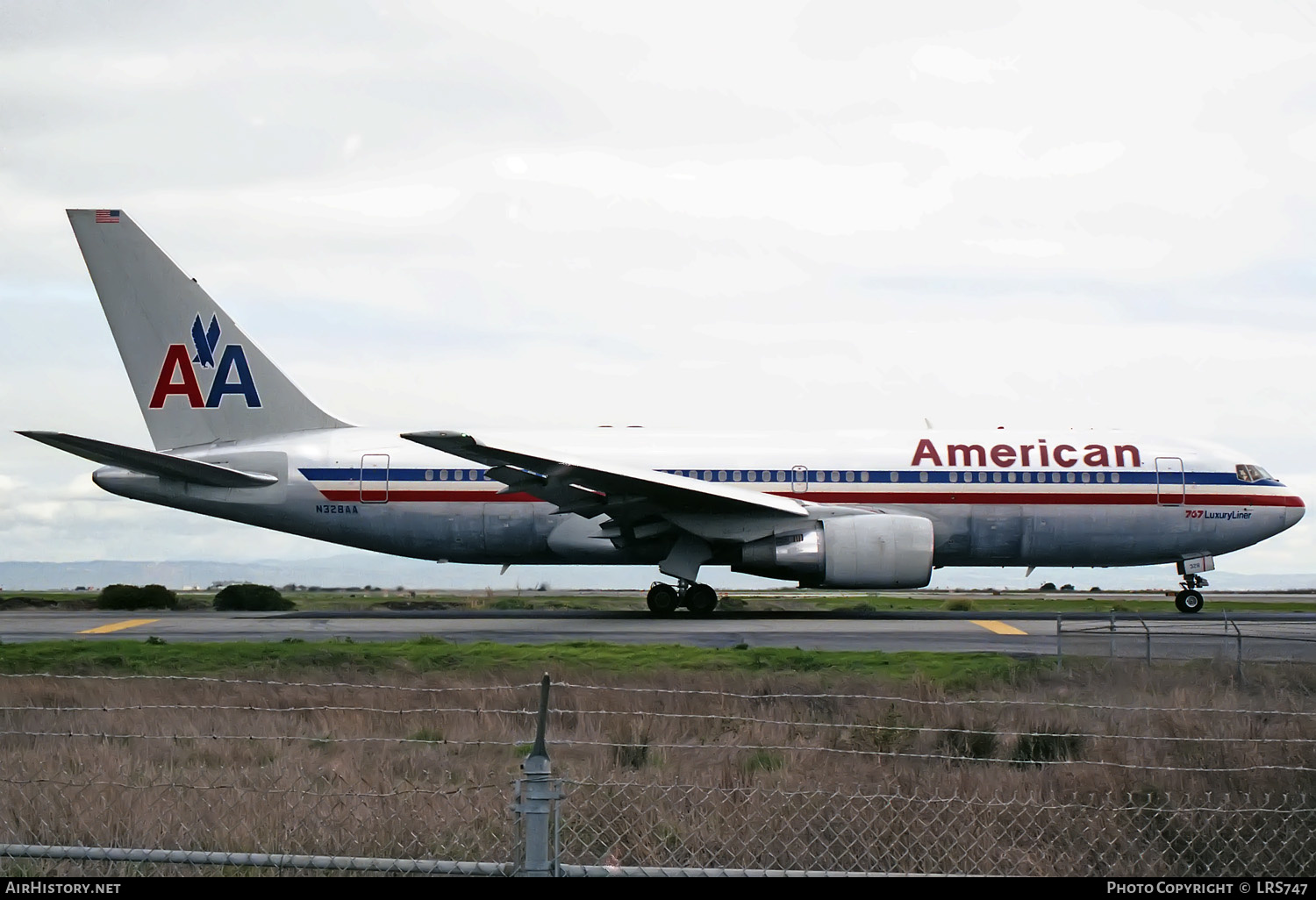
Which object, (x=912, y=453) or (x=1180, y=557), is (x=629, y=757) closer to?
(x=912, y=453)

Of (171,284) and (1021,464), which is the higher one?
(171,284)

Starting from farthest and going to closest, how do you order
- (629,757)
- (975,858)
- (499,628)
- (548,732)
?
(499,628)
(548,732)
(629,757)
(975,858)

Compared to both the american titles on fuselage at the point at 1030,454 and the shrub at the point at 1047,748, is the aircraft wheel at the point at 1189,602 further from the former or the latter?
the shrub at the point at 1047,748

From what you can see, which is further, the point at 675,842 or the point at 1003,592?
the point at 1003,592

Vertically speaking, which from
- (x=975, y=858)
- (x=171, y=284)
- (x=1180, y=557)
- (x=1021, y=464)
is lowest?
(x=975, y=858)

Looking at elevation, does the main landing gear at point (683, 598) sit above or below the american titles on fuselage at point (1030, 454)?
below

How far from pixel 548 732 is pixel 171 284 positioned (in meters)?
20.2

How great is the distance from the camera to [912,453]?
2584 cm

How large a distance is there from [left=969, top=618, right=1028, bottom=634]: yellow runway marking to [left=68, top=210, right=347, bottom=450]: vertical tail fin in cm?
1515

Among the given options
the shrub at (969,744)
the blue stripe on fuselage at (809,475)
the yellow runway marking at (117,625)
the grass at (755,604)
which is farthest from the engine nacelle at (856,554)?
the shrub at (969,744)

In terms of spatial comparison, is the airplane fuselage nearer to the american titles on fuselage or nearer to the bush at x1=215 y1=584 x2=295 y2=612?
the american titles on fuselage

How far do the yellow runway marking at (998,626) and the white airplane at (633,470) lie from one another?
2.19 m

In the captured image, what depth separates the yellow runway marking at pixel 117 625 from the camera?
21.8m
